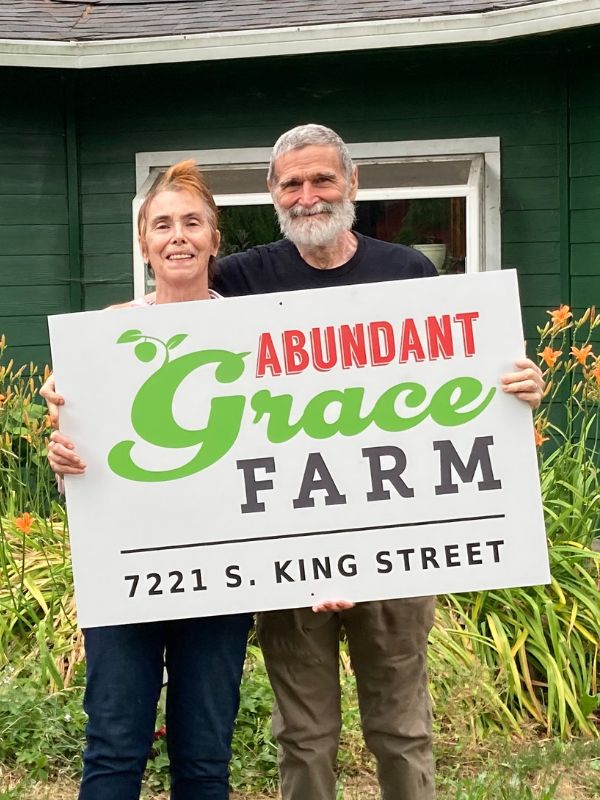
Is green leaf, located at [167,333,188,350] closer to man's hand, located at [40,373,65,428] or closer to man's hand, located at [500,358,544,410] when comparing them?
man's hand, located at [40,373,65,428]

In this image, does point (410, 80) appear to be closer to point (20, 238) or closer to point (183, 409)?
point (20, 238)

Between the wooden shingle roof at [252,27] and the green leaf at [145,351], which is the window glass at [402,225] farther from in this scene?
the green leaf at [145,351]

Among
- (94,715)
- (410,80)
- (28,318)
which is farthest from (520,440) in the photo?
(28,318)

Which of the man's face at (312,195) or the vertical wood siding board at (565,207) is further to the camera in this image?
the vertical wood siding board at (565,207)

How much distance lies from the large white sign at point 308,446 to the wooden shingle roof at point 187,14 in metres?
3.60

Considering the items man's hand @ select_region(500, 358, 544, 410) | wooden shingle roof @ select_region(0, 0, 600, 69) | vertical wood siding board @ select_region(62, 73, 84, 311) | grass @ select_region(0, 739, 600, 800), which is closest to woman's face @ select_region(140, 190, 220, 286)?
man's hand @ select_region(500, 358, 544, 410)

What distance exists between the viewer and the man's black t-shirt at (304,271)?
3.07 metres

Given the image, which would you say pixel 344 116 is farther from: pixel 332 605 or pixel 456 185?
pixel 332 605

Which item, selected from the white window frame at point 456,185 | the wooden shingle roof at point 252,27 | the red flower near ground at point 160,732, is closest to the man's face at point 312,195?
the red flower near ground at point 160,732

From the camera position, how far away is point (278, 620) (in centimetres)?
301

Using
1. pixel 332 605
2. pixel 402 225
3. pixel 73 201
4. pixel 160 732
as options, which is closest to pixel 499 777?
pixel 160 732

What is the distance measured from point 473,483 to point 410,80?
14.2 ft

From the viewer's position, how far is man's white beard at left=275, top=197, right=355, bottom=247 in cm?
300

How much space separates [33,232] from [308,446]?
15.6 feet
